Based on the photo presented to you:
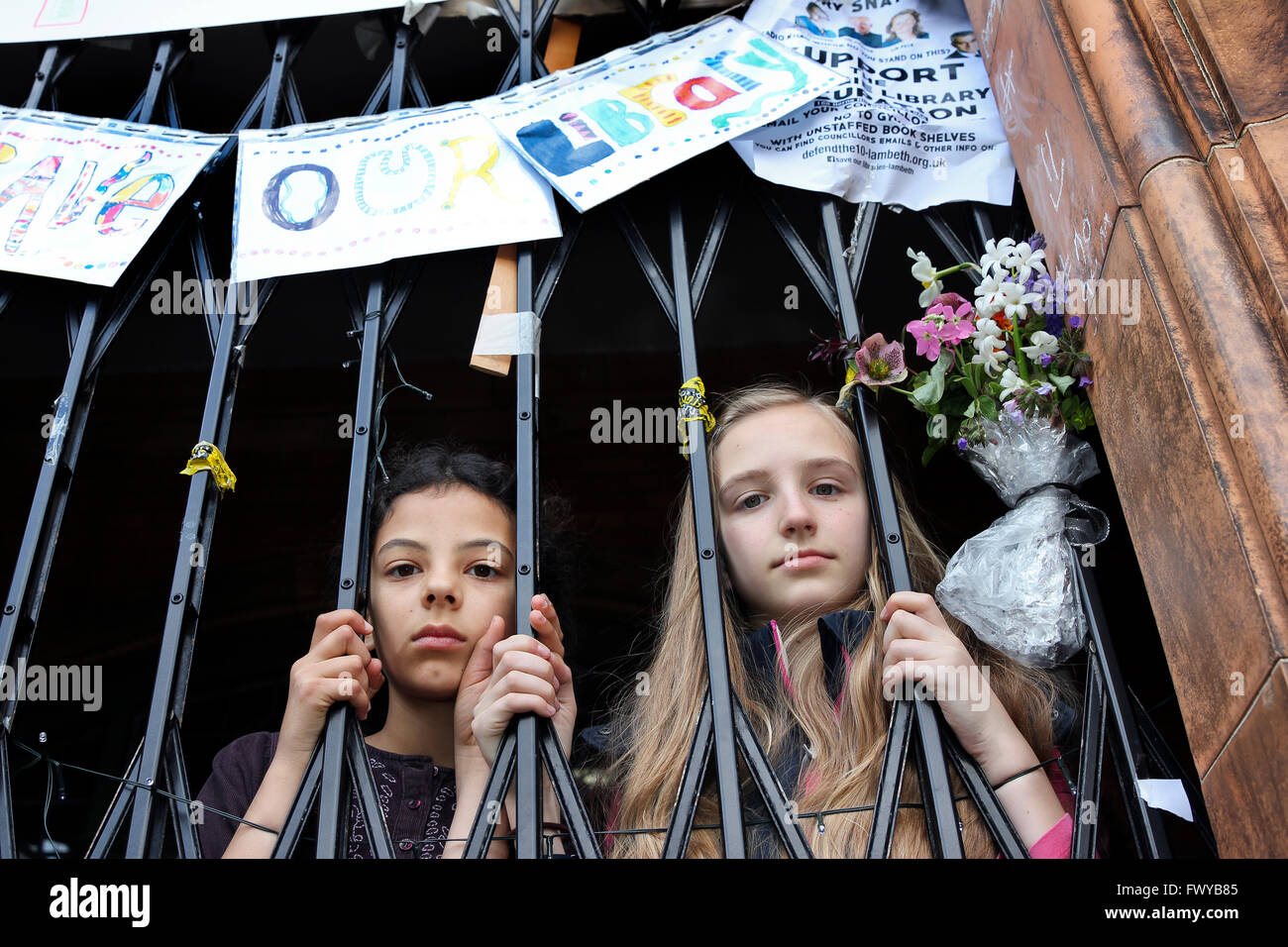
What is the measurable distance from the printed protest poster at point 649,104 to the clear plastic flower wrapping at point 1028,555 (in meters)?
1.22

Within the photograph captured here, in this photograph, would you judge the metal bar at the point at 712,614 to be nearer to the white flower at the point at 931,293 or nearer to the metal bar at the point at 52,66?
the white flower at the point at 931,293

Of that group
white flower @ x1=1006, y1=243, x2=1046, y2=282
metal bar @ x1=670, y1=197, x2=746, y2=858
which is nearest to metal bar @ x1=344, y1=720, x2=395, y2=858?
metal bar @ x1=670, y1=197, x2=746, y2=858

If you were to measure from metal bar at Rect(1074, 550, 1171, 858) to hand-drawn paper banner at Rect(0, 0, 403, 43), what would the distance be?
2780 mm

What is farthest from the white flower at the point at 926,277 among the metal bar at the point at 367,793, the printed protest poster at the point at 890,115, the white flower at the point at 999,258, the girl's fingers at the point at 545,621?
the metal bar at the point at 367,793

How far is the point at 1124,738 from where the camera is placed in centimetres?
245

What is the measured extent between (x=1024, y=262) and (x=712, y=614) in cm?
115

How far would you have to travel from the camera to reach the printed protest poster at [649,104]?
3412mm

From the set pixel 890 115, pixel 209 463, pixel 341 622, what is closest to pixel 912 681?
pixel 341 622

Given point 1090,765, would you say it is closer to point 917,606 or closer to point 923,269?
point 917,606

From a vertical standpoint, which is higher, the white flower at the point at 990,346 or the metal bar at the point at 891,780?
the white flower at the point at 990,346
